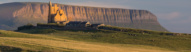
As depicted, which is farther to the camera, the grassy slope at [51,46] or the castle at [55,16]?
the castle at [55,16]

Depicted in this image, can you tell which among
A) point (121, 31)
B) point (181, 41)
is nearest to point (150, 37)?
point (181, 41)

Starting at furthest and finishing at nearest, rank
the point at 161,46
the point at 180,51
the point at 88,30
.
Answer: the point at 88,30
the point at 161,46
the point at 180,51

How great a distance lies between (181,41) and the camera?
204 ft

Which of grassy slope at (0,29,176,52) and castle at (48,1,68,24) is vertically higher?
castle at (48,1,68,24)

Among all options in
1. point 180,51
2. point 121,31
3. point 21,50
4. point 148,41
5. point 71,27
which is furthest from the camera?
point 71,27

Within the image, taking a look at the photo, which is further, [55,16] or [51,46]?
[55,16]

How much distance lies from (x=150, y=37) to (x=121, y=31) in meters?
14.8

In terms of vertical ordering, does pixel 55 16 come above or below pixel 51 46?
above

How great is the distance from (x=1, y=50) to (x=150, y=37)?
43697mm

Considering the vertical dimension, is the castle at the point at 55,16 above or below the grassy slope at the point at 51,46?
above

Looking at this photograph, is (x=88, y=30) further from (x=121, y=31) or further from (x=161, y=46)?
(x=161, y=46)

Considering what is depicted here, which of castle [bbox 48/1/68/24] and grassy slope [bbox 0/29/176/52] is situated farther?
castle [bbox 48/1/68/24]

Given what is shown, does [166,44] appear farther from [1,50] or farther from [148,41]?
[1,50]

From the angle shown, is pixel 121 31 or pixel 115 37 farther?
pixel 121 31
